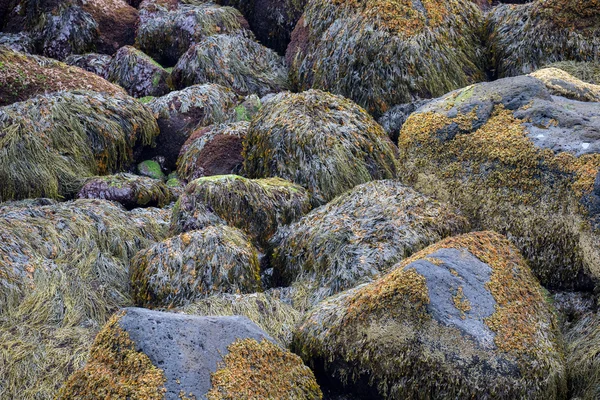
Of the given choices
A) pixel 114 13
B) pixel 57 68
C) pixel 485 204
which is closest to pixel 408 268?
pixel 485 204

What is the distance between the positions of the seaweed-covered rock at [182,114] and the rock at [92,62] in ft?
4.42

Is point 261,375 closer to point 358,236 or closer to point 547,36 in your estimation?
point 358,236

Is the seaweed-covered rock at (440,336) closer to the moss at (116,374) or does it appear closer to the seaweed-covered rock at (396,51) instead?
the moss at (116,374)

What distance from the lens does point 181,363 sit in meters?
3.22

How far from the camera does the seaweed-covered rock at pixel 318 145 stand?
634cm

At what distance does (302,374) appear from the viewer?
363 centimetres

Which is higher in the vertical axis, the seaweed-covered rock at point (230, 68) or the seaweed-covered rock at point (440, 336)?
the seaweed-covered rock at point (230, 68)

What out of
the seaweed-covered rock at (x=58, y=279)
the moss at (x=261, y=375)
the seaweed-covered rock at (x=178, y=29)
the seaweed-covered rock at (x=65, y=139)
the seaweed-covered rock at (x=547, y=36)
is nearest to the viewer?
the moss at (x=261, y=375)

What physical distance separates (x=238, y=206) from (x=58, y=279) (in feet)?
4.78

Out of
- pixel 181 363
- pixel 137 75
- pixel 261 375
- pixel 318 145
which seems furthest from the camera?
pixel 137 75

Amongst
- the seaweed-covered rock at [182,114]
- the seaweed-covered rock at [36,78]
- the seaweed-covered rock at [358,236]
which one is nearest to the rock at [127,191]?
the seaweed-covered rock at [182,114]

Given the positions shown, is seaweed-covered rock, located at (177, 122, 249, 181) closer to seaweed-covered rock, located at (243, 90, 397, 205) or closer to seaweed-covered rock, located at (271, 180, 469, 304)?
seaweed-covered rock, located at (243, 90, 397, 205)

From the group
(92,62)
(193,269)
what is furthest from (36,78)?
(193,269)

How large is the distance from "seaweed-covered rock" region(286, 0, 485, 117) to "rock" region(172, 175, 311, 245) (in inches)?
87.7
